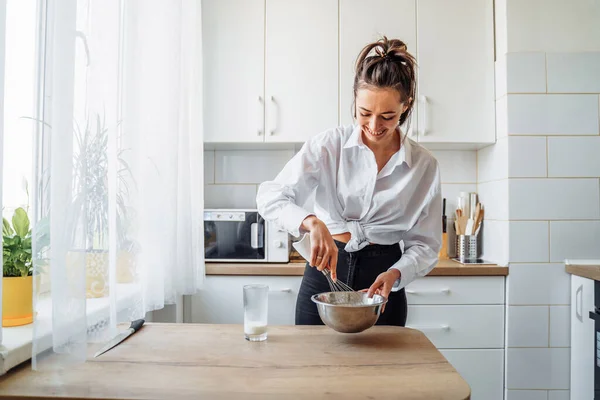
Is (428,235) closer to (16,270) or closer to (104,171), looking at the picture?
(104,171)

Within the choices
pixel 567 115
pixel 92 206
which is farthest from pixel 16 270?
pixel 567 115

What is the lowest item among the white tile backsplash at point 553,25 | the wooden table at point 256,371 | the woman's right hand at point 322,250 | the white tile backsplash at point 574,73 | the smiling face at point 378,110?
the wooden table at point 256,371

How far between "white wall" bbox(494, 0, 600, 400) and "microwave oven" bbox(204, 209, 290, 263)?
110cm

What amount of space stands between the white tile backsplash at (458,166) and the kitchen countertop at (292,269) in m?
0.62

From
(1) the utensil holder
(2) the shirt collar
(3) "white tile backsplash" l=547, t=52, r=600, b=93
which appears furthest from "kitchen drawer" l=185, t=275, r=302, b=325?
(3) "white tile backsplash" l=547, t=52, r=600, b=93

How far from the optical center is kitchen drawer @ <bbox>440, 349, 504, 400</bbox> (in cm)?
231

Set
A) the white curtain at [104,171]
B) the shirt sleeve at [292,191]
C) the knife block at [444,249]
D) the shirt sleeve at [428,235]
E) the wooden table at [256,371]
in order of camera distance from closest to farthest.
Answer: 1. the wooden table at [256,371]
2. the white curtain at [104,171]
3. the shirt sleeve at [292,191]
4. the shirt sleeve at [428,235]
5. the knife block at [444,249]

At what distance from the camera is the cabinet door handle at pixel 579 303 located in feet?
7.24

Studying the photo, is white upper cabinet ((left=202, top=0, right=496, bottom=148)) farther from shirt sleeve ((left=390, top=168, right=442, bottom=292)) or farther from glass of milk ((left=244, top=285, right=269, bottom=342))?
glass of milk ((left=244, top=285, right=269, bottom=342))

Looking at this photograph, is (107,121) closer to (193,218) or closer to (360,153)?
(360,153)

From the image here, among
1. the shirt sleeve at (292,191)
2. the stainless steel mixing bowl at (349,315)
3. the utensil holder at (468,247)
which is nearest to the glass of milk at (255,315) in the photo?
the stainless steel mixing bowl at (349,315)

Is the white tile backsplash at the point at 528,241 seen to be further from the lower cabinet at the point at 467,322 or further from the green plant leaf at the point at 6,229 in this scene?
the green plant leaf at the point at 6,229

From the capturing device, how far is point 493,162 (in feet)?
8.30

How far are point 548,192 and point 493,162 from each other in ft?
1.06
